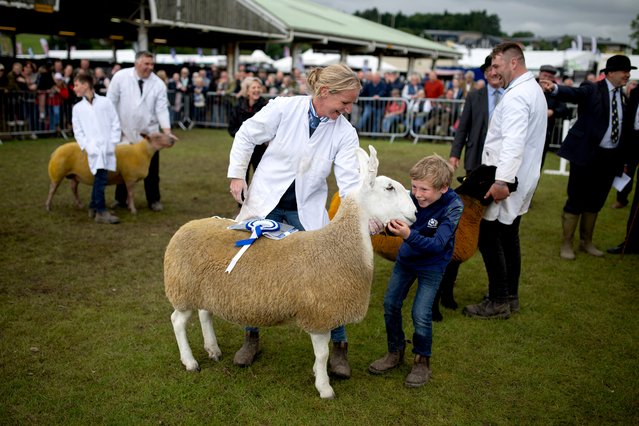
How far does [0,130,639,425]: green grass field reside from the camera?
3.72 m

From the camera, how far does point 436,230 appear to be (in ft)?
13.0

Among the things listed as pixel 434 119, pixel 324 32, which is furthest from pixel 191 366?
pixel 324 32

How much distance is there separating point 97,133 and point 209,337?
487cm

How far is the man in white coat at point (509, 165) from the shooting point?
487 cm

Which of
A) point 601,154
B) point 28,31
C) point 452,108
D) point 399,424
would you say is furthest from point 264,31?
point 399,424

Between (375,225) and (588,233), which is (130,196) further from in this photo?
(588,233)

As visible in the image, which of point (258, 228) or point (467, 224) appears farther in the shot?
point (467, 224)

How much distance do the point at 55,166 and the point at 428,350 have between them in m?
6.58

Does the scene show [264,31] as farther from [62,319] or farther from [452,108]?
[62,319]

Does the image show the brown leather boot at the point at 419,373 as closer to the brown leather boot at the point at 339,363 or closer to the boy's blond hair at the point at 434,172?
the brown leather boot at the point at 339,363

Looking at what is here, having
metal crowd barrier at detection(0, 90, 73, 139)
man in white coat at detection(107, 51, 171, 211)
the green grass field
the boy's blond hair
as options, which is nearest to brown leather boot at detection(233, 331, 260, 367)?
the green grass field

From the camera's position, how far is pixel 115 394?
3.81m

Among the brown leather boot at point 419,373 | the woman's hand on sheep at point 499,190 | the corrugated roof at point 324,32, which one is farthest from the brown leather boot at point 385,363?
the corrugated roof at point 324,32

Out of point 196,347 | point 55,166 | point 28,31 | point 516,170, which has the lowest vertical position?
point 196,347
